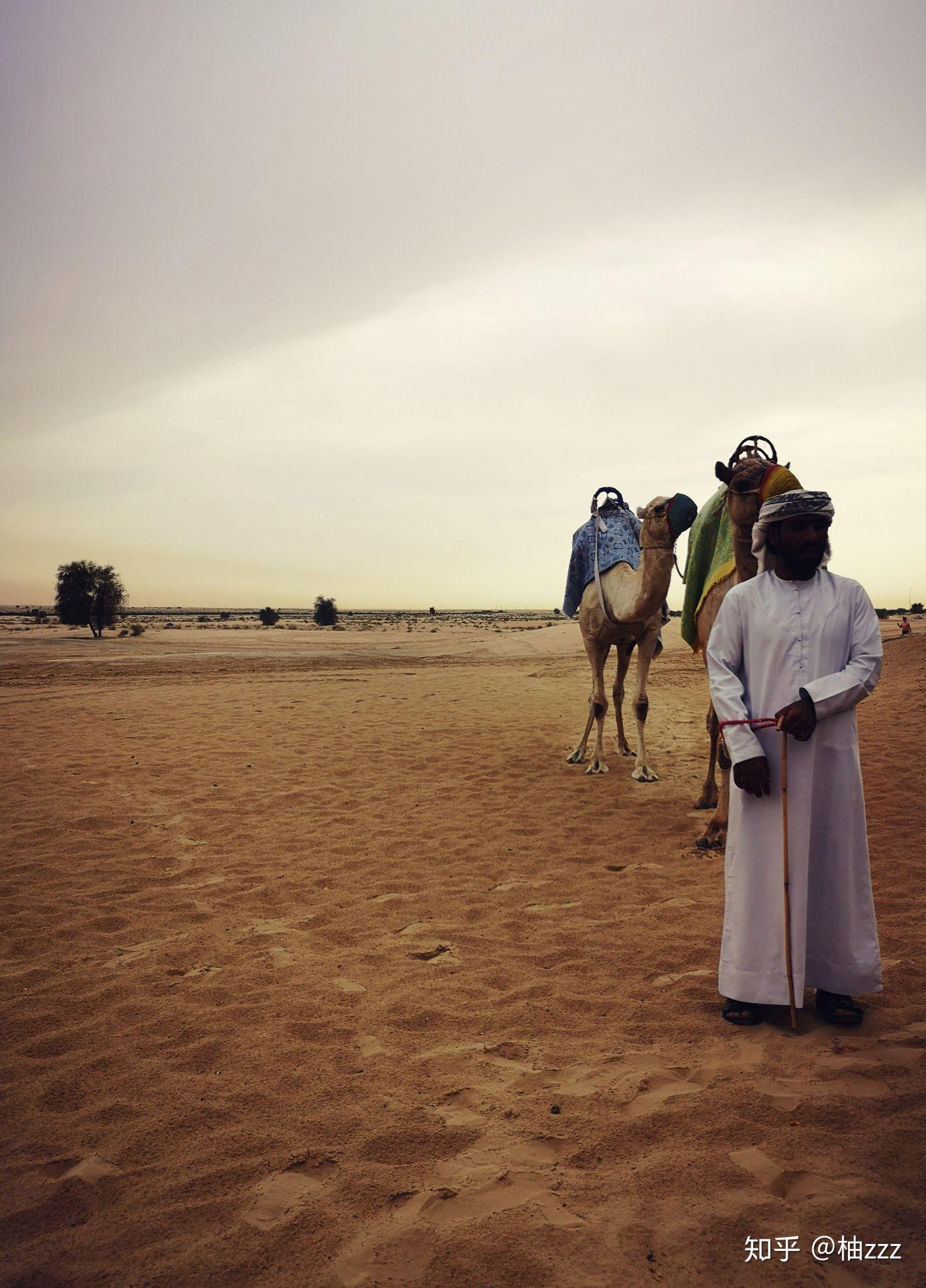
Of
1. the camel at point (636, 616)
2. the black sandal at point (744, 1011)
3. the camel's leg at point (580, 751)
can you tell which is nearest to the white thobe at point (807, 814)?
the black sandal at point (744, 1011)

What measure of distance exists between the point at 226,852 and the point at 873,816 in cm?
560

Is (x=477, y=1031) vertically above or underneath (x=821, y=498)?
underneath

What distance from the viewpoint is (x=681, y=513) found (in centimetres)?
711

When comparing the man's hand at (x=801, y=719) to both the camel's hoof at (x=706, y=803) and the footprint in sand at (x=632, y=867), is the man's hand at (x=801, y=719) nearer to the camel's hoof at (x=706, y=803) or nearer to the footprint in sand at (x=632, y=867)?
the footprint in sand at (x=632, y=867)

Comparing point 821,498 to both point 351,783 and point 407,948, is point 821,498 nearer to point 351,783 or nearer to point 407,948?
point 407,948

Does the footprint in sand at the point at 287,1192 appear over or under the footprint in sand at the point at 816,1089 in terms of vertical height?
under

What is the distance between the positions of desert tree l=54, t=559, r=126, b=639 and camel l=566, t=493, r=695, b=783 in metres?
33.7

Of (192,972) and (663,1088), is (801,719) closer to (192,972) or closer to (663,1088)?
(663,1088)

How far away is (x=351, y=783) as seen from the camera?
8.23 m

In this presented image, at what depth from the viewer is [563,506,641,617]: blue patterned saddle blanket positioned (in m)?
8.66

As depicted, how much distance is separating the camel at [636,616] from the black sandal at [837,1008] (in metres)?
4.68

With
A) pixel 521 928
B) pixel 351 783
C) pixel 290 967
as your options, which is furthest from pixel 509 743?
pixel 290 967

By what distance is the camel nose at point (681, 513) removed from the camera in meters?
7.09

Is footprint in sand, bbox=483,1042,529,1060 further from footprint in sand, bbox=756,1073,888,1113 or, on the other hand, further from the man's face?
the man's face
